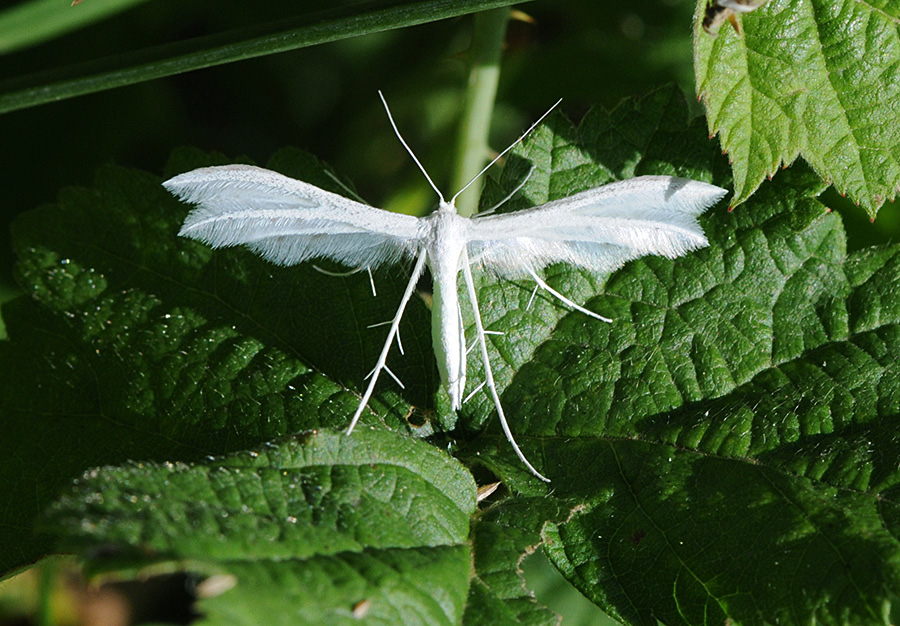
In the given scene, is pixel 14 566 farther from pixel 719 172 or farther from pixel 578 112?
pixel 578 112

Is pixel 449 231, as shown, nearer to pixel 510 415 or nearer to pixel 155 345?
pixel 510 415

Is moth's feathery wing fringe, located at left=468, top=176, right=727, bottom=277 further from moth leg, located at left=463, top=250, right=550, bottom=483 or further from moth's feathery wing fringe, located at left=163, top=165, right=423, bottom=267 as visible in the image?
moth's feathery wing fringe, located at left=163, top=165, right=423, bottom=267

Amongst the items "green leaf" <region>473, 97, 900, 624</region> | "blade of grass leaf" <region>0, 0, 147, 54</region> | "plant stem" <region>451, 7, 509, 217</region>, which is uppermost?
"blade of grass leaf" <region>0, 0, 147, 54</region>

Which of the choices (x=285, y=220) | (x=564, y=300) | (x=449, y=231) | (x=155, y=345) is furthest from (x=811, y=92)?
(x=155, y=345)

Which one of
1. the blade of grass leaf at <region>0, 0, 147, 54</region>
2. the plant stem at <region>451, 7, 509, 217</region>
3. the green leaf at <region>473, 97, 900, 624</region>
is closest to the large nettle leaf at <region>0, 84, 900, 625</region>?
the green leaf at <region>473, 97, 900, 624</region>

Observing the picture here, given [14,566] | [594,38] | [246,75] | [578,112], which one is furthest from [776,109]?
[246,75]

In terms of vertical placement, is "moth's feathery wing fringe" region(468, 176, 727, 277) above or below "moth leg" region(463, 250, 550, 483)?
above
